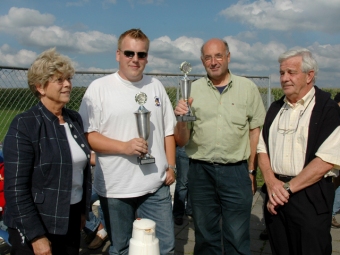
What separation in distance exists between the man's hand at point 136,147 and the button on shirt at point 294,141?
1.04 meters

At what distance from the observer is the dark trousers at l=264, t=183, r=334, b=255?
2740 millimetres

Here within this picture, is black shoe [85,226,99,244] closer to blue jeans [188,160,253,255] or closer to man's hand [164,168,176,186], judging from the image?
blue jeans [188,160,253,255]

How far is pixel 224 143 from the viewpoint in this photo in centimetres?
331

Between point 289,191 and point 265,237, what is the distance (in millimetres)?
2103

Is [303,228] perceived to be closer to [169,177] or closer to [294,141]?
[294,141]

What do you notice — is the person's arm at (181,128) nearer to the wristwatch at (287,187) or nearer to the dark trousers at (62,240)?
the wristwatch at (287,187)

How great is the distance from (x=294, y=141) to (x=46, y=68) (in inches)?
72.3

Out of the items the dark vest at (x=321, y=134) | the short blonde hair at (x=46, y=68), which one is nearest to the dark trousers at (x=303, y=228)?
the dark vest at (x=321, y=134)

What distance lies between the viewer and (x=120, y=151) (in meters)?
2.78

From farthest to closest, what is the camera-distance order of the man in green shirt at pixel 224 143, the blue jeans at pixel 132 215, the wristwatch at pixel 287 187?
the man in green shirt at pixel 224 143, the blue jeans at pixel 132 215, the wristwatch at pixel 287 187

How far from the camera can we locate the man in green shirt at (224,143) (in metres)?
3.32

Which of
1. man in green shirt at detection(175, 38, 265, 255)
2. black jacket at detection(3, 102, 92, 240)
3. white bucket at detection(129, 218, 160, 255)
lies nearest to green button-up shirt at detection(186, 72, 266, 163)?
man in green shirt at detection(175, 38, 265, 255)

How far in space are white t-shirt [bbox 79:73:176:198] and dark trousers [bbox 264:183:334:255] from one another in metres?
1.02

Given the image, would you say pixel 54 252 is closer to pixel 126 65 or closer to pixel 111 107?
pixel 111 107
